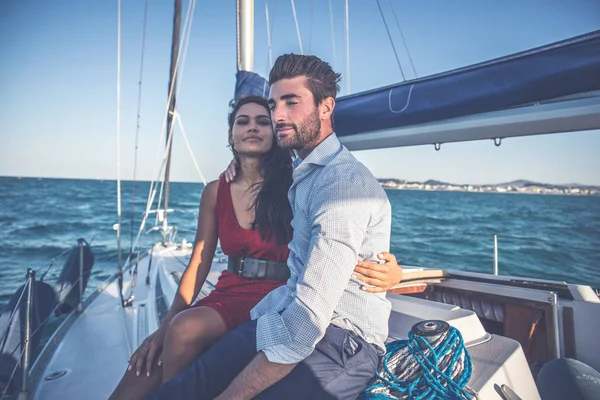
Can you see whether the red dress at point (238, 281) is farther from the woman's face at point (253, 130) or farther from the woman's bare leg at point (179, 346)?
the woman's face at point (253, 130)

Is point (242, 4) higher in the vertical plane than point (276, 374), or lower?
higher

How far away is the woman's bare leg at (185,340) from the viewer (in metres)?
1.45

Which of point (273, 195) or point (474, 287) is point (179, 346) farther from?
point (474, 287)

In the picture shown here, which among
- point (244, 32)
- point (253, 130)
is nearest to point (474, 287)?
point (253, 130)

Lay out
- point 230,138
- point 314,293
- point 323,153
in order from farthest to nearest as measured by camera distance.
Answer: point 230,138, point 323,153, point 314,293

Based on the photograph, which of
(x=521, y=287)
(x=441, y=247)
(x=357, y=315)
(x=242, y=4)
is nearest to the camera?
(x=357, y=315)

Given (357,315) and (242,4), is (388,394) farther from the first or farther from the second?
(242,4)

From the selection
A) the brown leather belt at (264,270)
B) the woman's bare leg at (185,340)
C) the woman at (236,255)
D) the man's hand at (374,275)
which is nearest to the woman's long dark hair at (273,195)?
the woman at (236,255)

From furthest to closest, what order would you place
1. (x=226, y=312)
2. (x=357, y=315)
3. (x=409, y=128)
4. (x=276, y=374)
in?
(x=409, y=128) < (x=226, y=312) < (x=357, y=315) < (x=276, y=374)

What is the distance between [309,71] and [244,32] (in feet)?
8.17

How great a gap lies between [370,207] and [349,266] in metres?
0.21

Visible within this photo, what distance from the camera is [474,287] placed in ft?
9.57

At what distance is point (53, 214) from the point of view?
23.5 meters

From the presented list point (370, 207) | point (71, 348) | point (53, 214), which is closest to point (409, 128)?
point (370, 207)
